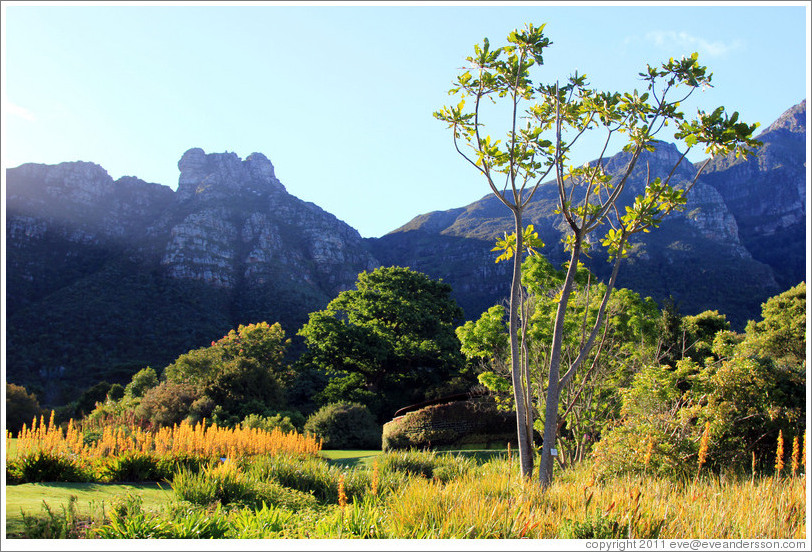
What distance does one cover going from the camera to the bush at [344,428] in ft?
56.3

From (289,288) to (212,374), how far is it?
3565 cm

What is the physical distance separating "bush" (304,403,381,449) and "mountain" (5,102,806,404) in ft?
78.4

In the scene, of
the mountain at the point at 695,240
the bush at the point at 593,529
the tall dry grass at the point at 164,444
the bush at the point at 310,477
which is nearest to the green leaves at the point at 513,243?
the bush at the point at 593,529

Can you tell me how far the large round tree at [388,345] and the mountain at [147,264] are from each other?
18.2 meters

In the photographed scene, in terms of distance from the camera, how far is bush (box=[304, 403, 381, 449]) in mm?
17156

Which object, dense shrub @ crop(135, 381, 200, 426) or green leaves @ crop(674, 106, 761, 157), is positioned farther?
dense shrub @ crop(135, 381, 200, 426)

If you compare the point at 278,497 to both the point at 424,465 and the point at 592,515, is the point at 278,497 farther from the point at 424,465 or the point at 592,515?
the point at 592,515

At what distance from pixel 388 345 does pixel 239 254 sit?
42715 mm

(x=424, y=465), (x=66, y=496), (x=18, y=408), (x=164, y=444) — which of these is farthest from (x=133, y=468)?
(x=18, y=408)

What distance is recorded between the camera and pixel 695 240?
60.6 metres

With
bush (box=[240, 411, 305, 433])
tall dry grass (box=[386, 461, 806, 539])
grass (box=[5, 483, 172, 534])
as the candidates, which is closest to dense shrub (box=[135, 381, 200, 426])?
bush (box=[240, 411, 305, 433])

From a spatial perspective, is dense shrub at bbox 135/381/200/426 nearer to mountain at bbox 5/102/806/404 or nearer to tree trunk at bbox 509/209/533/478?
tree trunk at bbox 509/209/533/478

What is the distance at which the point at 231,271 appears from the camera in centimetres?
5909

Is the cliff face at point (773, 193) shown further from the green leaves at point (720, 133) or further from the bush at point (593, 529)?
the bush at point (593, 529)
